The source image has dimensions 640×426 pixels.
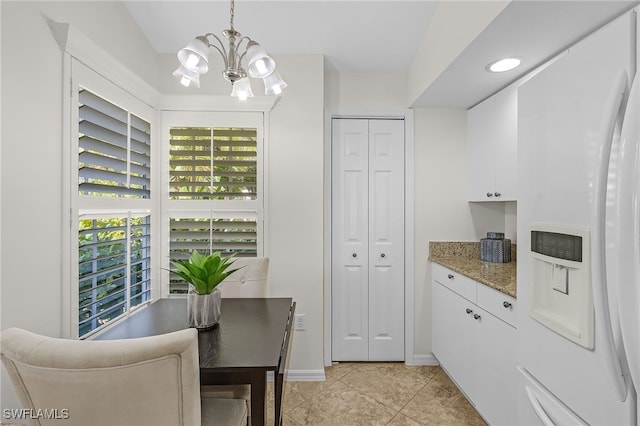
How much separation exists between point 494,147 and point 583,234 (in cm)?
154

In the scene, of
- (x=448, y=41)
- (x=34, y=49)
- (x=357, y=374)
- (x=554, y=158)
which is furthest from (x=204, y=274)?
(x=448, y=41)

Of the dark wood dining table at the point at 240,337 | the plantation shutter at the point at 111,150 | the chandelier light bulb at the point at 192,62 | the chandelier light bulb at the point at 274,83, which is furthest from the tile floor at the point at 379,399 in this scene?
the chandelier light bulb at the point at 192,62

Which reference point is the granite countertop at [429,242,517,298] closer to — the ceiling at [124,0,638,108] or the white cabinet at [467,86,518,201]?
the white cabinet at [467,86,518,201]

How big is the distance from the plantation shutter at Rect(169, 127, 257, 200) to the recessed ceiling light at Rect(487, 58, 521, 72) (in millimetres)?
1710

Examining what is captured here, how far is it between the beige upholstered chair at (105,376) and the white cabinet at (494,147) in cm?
211

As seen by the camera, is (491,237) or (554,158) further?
(491,237)

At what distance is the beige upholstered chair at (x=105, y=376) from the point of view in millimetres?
819

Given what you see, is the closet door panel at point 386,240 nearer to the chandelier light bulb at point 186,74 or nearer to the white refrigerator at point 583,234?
A: the white refrigerator at point 583,234

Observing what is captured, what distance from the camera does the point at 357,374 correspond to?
2.64 metres

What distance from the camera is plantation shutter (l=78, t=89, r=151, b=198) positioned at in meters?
1.72

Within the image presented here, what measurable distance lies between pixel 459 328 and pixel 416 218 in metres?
0.98

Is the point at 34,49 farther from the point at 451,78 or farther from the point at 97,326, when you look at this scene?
the point at 451,78

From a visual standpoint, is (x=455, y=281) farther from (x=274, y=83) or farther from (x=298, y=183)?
(x=274, y=83)

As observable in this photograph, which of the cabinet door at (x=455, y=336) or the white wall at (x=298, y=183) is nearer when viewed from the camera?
the cabinet door at (x=455, y=336)
